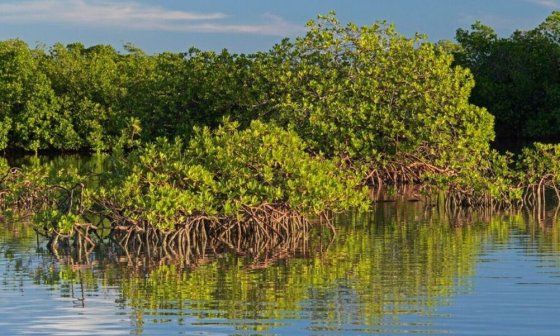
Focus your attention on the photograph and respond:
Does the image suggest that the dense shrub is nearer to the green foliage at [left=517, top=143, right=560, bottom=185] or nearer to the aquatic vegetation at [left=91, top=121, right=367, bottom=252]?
the green foliage at [left=517, top=143, right=560, bottom=185]

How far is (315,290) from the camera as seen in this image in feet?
51.7

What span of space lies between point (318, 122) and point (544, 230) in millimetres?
6849

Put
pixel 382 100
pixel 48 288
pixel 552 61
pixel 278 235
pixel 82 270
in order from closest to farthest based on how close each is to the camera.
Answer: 1. pixel 48 288
2. pixel 82 270
3. pixel 278 235
4. pixel 382 100
5. pixel 552 61

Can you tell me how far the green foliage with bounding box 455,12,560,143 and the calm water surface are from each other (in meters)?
39.5

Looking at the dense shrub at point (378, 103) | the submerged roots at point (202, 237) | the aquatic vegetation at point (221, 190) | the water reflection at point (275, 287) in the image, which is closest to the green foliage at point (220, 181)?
the aquatic vegetation at point (221, 190)

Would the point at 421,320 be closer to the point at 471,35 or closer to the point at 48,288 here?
the point at 48,288

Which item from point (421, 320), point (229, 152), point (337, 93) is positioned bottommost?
point (421, 320)

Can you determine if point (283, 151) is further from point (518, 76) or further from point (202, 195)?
point (518, 76)

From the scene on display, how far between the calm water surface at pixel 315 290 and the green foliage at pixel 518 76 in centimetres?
3946

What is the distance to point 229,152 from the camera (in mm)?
21906

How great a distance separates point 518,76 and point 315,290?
4826 centimetres

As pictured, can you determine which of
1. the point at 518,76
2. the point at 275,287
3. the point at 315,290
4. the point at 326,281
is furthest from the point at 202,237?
the point at 518,76

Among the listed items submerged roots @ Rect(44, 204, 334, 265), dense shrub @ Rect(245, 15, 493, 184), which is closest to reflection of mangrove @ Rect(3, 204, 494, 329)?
submerged roots @ Rect(44, 204, 334, 265)

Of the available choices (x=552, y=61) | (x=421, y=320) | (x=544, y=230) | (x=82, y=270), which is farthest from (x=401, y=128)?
(x=552, y=61)
